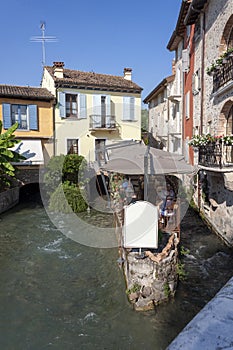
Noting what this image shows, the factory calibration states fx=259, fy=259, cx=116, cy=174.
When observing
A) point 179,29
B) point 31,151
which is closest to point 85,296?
point 31,151

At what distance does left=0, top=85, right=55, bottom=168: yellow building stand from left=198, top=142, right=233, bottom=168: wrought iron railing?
46.1 feet

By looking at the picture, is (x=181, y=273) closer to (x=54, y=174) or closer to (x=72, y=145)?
(x=54, y=174)

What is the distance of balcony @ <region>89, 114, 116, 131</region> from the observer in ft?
80.1

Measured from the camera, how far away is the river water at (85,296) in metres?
6.67

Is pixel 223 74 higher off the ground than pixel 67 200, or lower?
higher

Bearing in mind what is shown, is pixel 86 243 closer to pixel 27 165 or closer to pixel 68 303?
pixel 68 303

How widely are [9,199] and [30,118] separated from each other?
7.43 metres

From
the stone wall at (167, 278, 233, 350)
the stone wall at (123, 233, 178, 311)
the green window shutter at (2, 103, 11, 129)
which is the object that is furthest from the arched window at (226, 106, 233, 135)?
the green window shutter at (2, 103, 11, 129)

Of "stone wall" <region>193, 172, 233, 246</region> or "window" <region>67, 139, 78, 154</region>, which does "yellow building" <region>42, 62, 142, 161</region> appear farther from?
"stone wall" <region>193, 172, 233, 246</region>

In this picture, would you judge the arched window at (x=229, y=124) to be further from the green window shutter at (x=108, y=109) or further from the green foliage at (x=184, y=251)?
the green window shutter at (x=108, y=109)

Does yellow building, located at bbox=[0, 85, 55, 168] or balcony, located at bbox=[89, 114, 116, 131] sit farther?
balcony, located at bbox=[89, 114, 116, 131]

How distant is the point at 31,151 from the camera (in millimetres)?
22156

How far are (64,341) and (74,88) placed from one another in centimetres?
2117

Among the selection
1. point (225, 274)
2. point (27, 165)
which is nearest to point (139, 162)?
point (225, 274)
